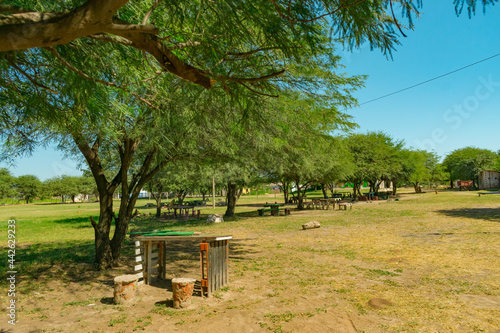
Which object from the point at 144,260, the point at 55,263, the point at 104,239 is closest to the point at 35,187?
the point at 55,263

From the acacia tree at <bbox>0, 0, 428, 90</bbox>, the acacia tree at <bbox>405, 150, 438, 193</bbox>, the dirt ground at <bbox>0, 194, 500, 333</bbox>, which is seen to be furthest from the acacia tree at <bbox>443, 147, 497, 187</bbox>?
the acacia tree at <bbox>0, 0, 428, 90</bbox>

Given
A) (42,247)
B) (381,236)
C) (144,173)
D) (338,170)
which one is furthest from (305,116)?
(338,170)

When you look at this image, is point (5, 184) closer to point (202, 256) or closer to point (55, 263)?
point (55, 263)

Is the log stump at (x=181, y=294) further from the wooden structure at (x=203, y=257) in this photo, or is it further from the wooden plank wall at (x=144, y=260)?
the wooden plank wall at (x=144, y=260)

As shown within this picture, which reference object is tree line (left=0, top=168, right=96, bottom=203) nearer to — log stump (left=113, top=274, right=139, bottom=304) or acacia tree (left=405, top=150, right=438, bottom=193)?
acacia tree (left=405, top=150, right=438, bottom=193)

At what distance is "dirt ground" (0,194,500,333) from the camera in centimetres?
442

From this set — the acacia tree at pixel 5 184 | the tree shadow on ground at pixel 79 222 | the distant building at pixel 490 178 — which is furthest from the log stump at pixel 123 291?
the acacia tree at pixel 5 184

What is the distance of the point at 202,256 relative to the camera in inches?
233

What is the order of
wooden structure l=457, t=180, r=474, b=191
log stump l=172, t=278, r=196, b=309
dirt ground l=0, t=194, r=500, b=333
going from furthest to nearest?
wooden structure l=457, t=180, r=474, b=191 < log stump l=172, t=278, r=196, b=309 < dirt ground l=0, t=194, r=500, b=333

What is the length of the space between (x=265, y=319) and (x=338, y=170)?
70.0 ft

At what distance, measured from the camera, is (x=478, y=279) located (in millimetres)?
6250

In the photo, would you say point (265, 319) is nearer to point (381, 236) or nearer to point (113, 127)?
point (113, 127)

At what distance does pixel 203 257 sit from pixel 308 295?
2130mm

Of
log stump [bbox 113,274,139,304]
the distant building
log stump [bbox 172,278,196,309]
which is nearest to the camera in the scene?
log stump [bbox 172,278,196,309]
